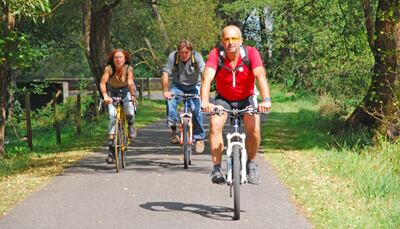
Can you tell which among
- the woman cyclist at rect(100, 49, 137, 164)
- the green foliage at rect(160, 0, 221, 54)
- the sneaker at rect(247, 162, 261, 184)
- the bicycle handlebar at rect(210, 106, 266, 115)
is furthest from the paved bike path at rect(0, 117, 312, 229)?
the green foliage at rect(160, 0, 221, 54)

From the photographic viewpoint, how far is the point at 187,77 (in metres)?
9.12

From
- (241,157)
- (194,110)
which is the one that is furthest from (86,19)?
(241,157)

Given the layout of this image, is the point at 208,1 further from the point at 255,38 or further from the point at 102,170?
the point at 102,170

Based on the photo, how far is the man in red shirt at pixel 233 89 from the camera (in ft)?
18.4

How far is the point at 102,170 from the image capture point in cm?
866

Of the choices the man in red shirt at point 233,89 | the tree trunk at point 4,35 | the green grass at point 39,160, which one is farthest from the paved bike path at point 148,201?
the tree trunk at point 4,35

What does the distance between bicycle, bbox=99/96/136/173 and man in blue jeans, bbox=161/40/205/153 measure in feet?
2.44

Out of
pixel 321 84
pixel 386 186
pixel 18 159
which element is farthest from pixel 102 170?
pixel 321 84

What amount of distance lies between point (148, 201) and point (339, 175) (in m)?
3.11

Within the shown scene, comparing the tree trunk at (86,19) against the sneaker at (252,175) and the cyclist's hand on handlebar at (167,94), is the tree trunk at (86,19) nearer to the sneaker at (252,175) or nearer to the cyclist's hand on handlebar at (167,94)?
the cyclist's hand on handlebar at (167,94)

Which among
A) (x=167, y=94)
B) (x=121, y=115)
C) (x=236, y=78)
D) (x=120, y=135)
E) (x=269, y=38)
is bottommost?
(x=120, y=135)

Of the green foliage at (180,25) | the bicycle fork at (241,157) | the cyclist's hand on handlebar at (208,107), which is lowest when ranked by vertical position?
the bicycle fork at (241,157)

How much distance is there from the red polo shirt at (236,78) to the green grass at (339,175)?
1.50 meters

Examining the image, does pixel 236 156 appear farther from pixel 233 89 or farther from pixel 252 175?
pixel 233 89
